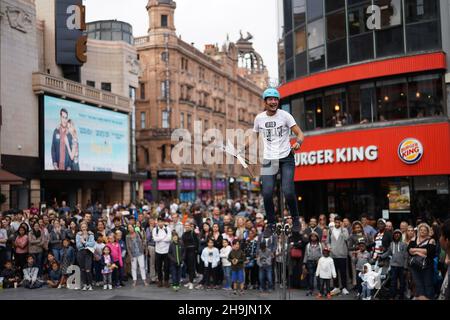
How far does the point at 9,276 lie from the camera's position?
15898 mm

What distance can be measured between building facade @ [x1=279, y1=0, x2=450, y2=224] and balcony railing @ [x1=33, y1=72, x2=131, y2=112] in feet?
55.6

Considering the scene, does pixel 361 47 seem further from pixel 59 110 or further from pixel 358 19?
pixel 59 110

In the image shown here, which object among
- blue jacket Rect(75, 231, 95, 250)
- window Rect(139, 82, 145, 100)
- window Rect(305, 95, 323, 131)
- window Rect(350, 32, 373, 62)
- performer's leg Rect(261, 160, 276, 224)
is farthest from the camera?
window Rect(139, 82, 145, 100)

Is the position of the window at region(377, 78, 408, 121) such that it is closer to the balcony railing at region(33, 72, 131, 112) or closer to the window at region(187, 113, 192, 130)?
the balcony railing at region(33, 72, 131, 112)

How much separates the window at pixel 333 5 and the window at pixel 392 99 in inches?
165

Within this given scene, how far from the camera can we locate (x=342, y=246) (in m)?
14.4

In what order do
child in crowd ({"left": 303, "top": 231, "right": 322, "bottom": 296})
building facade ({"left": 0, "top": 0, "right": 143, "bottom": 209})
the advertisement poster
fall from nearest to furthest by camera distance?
child in crowd ({"left": 303, "top": 231, "right": 322, "bottom": 296}) < the advertisement poster < building facade ({"left": 0, "top": 0, "right": 143, "bottom": 209})

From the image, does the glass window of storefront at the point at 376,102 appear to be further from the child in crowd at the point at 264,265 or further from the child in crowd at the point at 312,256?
the child in crowd at the point at 264,265

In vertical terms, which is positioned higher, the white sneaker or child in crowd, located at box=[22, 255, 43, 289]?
child in crowd, located at box=[22, 255, 43, 289]

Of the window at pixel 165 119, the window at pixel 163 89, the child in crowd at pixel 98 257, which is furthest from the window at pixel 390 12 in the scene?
the window at pixel 165 119

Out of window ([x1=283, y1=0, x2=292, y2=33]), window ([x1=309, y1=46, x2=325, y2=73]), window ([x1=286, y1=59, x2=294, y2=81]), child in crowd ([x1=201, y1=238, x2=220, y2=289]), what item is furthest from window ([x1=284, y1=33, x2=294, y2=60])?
child in crowd ([x1=201, y1=238, x2=220, y2=289])

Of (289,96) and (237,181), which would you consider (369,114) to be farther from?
(237,181)

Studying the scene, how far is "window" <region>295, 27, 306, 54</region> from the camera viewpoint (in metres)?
24.6
